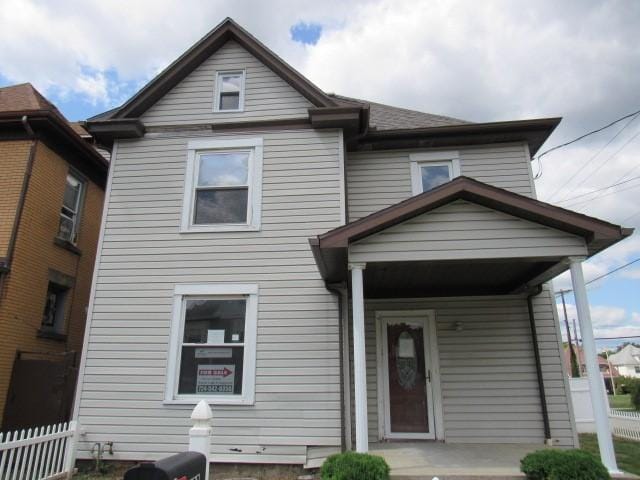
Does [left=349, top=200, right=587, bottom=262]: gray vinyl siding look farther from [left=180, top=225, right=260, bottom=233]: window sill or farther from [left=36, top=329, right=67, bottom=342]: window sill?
[left=36, top=329, right=67, bottom=342]: window sill

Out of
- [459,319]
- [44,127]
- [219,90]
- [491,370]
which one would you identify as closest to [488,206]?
[459,319]

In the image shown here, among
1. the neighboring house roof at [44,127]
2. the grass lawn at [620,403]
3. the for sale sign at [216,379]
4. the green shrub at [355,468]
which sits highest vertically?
the neighboring house roof at [44,127]

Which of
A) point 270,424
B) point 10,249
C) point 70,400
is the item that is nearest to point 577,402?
point 270,424

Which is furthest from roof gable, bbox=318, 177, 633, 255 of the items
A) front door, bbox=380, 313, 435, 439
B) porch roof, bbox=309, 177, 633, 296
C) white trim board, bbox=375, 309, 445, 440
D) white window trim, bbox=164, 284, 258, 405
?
front door, bbox=380, 313, 435, 439

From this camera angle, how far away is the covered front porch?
5.50 metres

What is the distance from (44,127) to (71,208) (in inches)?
74.6

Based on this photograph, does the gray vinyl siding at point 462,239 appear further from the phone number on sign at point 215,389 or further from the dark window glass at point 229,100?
the dark window glass at point 229,100

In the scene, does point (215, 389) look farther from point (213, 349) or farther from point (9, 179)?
point (9, 179)

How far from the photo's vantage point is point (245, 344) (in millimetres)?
6801

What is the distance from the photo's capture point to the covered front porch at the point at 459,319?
5504 mm

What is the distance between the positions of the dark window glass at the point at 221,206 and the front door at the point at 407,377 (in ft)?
10.5

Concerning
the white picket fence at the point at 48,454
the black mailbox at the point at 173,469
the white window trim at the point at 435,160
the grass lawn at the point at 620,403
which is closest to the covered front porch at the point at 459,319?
the white window trim at the point at 435,160

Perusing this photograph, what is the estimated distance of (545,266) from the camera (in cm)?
633

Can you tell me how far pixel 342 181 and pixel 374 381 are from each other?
11.4ft
